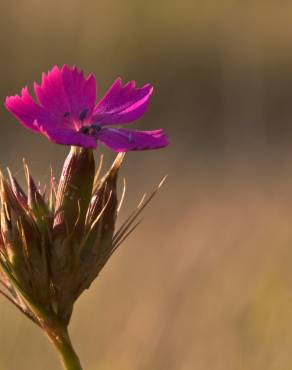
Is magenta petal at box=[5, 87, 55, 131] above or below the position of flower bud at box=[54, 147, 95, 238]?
above

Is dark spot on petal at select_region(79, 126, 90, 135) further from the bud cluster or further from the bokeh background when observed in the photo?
the bokeh background

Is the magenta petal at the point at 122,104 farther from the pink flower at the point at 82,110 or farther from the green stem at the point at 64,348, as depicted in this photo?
the green stem at the point at 64,348

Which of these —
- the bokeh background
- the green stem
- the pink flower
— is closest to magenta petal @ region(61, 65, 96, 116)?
the pink flower

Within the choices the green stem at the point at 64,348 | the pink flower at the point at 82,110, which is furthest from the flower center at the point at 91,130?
the green stem at the point at 64,348

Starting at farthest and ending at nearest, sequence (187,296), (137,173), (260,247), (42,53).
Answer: (42,53) → (137,173) → (260,247) → (187,296)

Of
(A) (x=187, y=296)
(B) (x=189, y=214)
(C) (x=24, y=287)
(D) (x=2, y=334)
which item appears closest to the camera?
(C) (x=24, y=287)

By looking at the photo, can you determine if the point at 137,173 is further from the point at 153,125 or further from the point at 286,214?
the point at 286,214

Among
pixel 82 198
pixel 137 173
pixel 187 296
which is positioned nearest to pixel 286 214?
pixel 187 296
